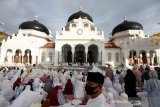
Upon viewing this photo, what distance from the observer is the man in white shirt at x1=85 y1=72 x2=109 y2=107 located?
8.39ft

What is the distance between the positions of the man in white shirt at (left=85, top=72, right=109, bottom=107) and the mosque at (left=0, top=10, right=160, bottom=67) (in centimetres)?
3033

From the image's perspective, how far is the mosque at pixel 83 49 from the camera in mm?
34219

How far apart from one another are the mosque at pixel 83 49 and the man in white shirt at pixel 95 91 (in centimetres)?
3033

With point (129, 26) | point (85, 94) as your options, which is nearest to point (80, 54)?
point (129, 26)

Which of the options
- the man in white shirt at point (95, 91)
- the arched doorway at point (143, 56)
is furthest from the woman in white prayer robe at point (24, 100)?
the arched doorway at point (143, 56)

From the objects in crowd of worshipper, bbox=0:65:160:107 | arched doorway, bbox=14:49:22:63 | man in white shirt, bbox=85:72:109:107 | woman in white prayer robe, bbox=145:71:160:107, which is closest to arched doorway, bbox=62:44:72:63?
arched doorway, bbox=14:49:22:63

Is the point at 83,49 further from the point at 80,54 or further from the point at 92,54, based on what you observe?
the point at 92,54

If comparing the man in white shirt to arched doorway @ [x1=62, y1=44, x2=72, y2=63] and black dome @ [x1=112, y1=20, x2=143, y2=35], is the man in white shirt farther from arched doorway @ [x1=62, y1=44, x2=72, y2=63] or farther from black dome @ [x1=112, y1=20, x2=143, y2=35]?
black dome @ [x1=112, y1=20, x2=143, y2=35]

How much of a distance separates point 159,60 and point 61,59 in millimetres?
17642

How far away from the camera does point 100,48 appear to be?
3525cm

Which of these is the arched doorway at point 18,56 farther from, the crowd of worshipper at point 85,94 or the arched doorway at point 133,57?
the crowd of worshipper at point 85,94

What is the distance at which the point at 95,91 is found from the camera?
2609mm

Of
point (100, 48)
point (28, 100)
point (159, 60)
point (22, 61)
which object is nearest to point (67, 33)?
point (100, 48)

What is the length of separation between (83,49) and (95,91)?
1377 inches
